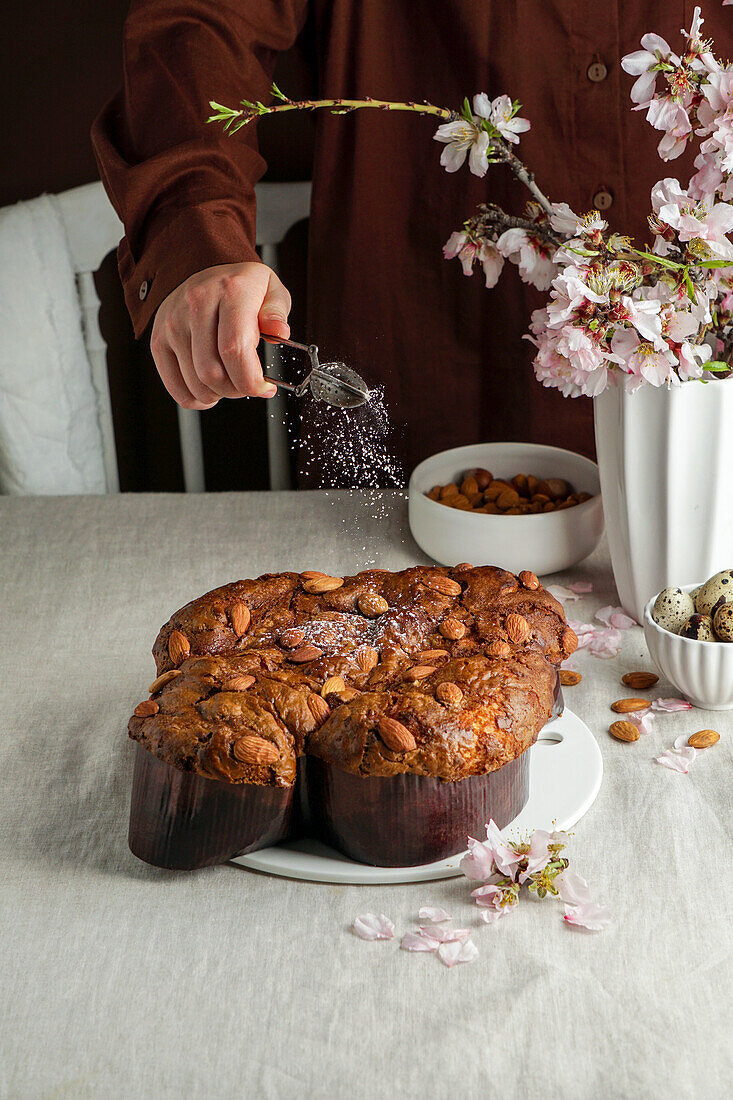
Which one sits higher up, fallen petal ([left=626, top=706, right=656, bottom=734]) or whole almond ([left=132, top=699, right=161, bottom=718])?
whole almond ([left=132, top=699, right=161, bottom=718])

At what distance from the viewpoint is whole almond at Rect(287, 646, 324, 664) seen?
27.1 inches

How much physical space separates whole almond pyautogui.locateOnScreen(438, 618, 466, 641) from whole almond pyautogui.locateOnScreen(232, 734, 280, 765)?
0.17 meters

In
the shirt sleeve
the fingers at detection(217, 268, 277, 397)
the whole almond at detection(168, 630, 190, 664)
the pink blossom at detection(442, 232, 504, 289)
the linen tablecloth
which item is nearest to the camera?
the linen tablecloth

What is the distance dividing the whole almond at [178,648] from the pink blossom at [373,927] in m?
0.22

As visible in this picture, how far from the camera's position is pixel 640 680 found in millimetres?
844

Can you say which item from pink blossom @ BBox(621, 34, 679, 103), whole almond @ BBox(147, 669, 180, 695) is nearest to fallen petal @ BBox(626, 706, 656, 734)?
whole almond @ BBox(147, 669, 180, 695)

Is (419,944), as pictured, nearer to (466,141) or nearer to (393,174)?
(466,141)

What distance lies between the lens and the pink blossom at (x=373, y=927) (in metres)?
0.58

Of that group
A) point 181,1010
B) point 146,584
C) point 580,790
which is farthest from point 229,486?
point 181,1010

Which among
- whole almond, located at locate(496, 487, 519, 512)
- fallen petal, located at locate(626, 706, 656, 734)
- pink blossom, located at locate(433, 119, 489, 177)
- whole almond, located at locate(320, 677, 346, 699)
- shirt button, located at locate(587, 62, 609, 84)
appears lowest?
fallen petal, located at locate(626, 706, 656, 734)

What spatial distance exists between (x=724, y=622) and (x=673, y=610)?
0.04 metres

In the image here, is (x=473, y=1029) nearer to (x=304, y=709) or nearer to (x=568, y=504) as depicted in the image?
(x=304, y=709)

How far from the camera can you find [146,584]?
1.05m

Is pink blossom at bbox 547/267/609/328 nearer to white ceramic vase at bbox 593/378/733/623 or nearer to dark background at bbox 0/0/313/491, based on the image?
white ceramic vase at bbox 593/378/733/623
